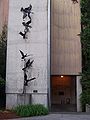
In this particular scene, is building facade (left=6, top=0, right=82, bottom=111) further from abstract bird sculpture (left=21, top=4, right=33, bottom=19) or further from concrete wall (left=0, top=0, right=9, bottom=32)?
concrete wall (left=0, top=0, right=9, bottom=32)

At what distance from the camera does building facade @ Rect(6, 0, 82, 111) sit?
72.8ft

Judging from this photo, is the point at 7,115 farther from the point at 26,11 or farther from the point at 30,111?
the point at 26,11

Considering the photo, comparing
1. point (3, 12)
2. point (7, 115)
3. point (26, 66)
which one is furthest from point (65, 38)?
point (3, 12)

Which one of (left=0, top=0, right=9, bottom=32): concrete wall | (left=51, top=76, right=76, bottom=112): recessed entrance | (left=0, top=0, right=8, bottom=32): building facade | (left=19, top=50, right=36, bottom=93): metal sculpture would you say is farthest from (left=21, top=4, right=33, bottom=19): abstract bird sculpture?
(left=51, top=76, right=76, bottom=112): recessed entrance

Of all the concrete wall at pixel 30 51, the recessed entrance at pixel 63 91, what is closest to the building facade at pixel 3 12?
the concrete wall at pixel 30 51

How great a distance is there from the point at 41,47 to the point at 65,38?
2673 mm

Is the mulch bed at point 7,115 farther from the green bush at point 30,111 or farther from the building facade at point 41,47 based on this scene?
the building facade at point 41,47

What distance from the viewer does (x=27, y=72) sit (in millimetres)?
22375

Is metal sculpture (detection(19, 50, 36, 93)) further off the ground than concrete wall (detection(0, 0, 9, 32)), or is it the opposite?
concrete wall (detection(0, 0, 9, 32))

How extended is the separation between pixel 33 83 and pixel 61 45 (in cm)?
420

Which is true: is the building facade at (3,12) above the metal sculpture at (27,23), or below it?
above

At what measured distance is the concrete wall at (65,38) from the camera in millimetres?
23875

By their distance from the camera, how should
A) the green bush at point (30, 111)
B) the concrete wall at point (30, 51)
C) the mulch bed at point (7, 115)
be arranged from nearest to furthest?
the mulch bed at point (7, 115), the green bush at point (30, 111), the concrete wall at point (30, 51)

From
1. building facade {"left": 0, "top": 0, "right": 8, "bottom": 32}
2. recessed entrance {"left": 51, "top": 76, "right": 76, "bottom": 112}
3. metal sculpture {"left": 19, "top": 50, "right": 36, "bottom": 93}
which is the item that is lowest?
recessed entrance {"left": 51, "top": 76, "right": 76, "bottom": 112}
